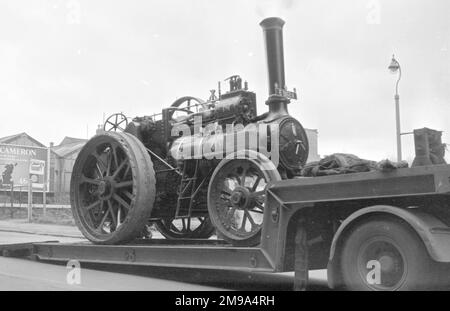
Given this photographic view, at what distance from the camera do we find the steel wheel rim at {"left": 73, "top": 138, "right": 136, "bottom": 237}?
795cm

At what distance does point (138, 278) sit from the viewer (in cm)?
734

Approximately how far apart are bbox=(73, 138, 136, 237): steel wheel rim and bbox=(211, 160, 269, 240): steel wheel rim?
1389 mm

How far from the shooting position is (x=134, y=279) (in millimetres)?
7215

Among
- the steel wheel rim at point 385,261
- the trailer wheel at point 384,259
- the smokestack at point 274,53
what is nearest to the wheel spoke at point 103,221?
the smokestack at point 274,53

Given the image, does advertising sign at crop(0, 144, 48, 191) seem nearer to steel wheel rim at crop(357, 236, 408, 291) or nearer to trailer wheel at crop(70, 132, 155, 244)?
trailer wheel at crop(70, 132, 155, 244)

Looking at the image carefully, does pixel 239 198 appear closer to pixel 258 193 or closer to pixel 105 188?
pixel 258 193

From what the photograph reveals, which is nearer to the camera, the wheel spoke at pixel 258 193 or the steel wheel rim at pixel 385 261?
the steel wheel rim at pixel 385 261

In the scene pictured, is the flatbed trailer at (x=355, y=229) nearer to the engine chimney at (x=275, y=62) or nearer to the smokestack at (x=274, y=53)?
the engine chimney at (x=275, y=62)

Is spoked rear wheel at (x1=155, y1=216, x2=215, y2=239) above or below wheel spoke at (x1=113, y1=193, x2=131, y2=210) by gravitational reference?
below

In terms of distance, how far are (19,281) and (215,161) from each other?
2.79m

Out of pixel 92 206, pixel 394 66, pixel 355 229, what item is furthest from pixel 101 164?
pixel 394 66

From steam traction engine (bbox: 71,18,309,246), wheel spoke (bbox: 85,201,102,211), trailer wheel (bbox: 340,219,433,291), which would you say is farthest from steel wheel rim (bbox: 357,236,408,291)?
wheel spoke (bbox: 85,201,102,211)

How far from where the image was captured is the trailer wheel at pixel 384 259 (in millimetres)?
4449
